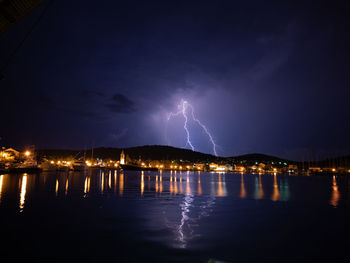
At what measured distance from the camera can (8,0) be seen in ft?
19.3

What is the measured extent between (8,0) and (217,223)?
1148cm

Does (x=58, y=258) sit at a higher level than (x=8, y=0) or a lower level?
lower

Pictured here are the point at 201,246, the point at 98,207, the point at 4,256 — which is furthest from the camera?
Result: the point at 98,207

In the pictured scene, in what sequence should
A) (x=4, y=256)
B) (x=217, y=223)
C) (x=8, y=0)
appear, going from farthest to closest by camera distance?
1. (x=217, y=223)
2. (x=4, y=256)
3. (x=8, y=0)

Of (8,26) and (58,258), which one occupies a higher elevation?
(8,26)

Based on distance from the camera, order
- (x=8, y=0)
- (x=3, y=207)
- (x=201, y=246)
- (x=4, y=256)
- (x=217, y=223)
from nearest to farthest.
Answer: (x=8, y=0) → (x=4, y=256) → (x=201, y=246) → (x=217, y=223) → (x=3, y=207)

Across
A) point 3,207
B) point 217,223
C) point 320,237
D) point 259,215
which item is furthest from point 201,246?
point 3,207

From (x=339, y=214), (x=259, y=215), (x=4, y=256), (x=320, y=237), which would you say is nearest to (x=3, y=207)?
(x=4, y=256)

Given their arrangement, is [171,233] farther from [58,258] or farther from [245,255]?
[58,258]

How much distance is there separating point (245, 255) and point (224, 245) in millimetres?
996

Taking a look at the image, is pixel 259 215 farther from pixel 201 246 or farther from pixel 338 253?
pixel 201 246

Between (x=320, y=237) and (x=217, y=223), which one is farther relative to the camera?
(x=217, y=223)

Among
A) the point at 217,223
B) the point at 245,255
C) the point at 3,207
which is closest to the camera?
→ the point at 245,255

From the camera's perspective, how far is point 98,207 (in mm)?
15227
